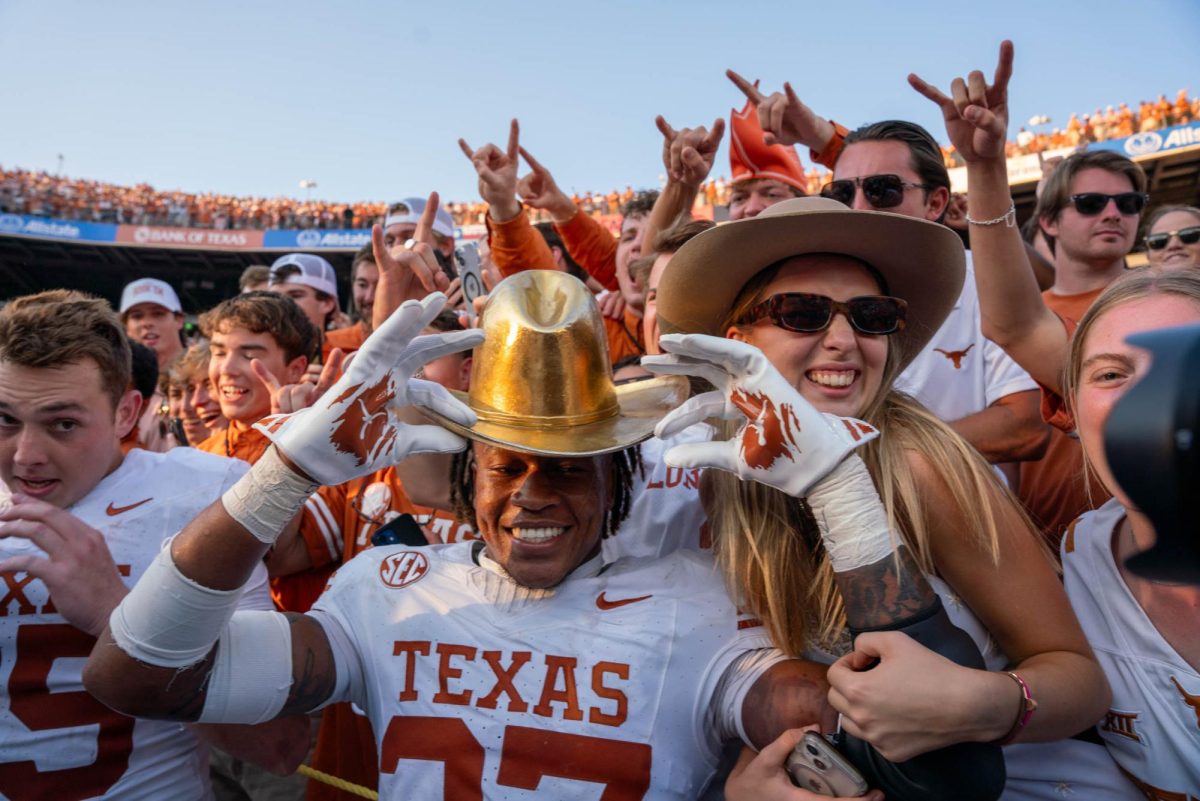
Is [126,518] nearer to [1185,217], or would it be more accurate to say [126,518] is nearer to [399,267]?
[399,267]

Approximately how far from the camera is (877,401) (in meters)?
1.86

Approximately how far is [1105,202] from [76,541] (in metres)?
3.77

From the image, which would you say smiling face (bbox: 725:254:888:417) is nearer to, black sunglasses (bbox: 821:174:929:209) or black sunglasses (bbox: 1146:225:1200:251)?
black sunglasses (bbox: 821:174:929:209)

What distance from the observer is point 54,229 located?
26.2 meters

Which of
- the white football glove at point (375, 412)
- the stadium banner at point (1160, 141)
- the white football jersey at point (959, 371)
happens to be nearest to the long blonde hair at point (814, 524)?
the white football glove at point (375, 412)

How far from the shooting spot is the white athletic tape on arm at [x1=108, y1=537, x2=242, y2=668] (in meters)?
1.61

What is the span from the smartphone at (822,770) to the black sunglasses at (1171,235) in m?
3.65

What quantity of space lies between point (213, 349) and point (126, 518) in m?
1.38

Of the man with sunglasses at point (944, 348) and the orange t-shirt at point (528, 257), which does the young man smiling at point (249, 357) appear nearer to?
the orange t-shirt at point (528, 257)

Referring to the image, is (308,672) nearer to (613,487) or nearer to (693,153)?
(613,487)

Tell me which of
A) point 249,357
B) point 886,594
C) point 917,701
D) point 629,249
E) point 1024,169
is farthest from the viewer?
point 1024,169

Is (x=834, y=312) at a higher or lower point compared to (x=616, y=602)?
higher

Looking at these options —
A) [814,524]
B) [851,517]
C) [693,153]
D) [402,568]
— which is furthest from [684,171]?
[851,517]

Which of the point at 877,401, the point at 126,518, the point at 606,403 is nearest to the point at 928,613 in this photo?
the point at 877,401
